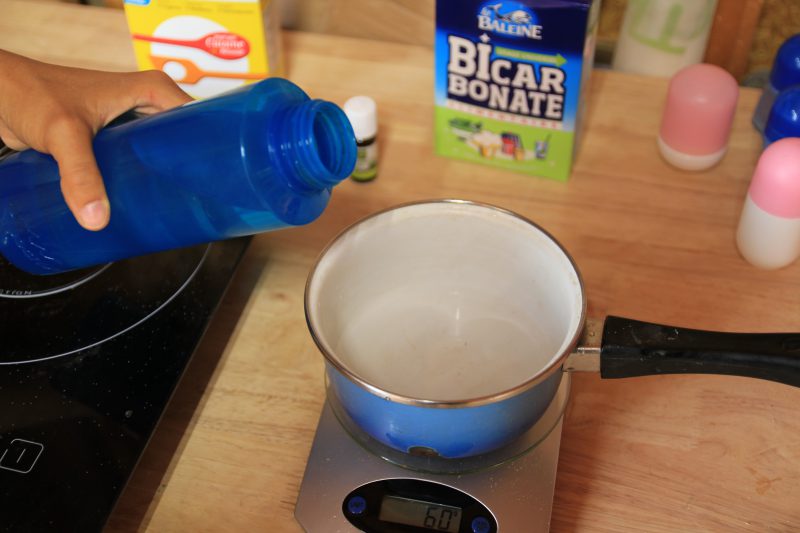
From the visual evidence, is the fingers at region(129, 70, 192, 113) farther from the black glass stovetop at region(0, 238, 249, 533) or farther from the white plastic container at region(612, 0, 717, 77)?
the white plastic container at region(612, 0, 717, 77)

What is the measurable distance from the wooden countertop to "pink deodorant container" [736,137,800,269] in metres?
0.02

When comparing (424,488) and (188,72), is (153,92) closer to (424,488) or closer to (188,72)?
(188,72)

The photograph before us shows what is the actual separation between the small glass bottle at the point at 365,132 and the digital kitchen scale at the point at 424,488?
34cm

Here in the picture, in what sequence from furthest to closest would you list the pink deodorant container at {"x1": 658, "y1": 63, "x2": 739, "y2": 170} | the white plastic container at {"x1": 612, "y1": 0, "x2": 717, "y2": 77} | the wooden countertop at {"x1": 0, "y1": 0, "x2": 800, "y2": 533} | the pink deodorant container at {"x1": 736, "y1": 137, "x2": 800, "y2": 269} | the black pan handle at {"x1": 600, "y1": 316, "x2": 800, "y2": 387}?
1. the white plastic container at {"x1": 612, "y1": 0, "x2": 717, "y2": 77}
2. the pink deodorant container at {"x1": 658, "y1": 63, "x2": 739, "y2": 170}
3. the pink deodorant container at {"x1": 736, "y1": 137, "x2": 800, "y2": 269}
4. the wooden countertop at {"x1": 0, "y1": 0, "x2": 800, "y2": 533}
5. the black pan handle at {"x1": 600, "y1": 316, "x2": 800, "y2": 387}

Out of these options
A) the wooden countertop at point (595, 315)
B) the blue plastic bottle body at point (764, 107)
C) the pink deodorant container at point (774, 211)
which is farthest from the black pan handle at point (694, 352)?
the blue plastic bottle body at point (764, 107)

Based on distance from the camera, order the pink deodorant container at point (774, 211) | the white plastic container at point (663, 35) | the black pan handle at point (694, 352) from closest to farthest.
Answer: the black pan handle at point (694, 352), the pink deodorant container at point (774, 211), the white plastic container at point (663, 35)

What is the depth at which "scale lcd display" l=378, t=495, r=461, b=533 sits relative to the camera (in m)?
0.58

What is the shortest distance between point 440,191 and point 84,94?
0.37 meters

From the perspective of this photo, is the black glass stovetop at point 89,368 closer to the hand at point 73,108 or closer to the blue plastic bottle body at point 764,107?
the hand at point 73,108

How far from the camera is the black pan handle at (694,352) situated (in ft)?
1.66

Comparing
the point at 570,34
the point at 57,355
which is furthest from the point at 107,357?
the point at 570,34

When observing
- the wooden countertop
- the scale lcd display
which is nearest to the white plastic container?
the wooden countertop

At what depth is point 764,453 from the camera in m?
0.64

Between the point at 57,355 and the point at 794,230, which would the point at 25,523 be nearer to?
the point at 57,355
